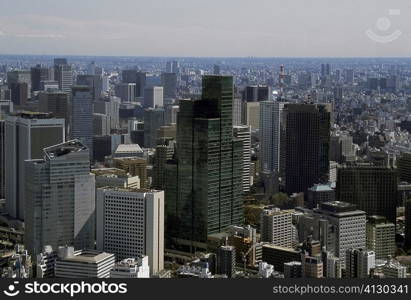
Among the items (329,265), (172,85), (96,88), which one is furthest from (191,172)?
(96,88)

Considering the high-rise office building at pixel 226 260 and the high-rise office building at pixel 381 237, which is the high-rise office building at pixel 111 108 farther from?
the high-rise office building at pixel 226 260

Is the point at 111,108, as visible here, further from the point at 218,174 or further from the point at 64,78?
the point at 218,174

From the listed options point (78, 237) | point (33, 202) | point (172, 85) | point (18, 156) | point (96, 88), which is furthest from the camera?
point (96, 88)

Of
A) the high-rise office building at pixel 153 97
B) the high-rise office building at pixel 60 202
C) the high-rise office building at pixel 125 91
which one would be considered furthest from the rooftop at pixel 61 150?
the high-rise office building at pixel 125 91

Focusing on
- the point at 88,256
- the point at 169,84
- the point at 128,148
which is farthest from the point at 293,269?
the point at 128,148

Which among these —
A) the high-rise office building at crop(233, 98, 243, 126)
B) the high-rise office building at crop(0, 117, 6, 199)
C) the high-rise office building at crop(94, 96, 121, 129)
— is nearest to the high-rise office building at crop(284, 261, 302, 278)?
the high-rise office building at crop(233, 98, 243, 126)

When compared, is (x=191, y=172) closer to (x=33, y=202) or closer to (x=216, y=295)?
(x=33, y=202)
